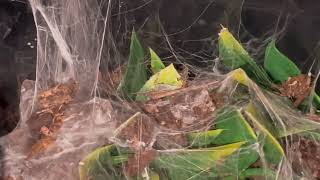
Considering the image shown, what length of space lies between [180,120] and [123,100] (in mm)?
100

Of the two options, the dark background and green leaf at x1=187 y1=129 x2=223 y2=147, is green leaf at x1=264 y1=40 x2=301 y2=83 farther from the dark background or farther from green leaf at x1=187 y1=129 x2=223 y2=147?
green leaf at x1=187 y1=129 x2=223 y2=147

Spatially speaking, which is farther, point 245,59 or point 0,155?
point 245,59

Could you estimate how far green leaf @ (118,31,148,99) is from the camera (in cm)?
96

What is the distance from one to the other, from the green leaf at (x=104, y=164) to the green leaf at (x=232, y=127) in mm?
149

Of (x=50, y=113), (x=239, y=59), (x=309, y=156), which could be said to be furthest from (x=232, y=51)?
(x=50, y=113)

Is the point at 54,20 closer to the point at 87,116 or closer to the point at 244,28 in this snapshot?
the point at 87,116

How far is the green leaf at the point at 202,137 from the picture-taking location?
2.67 feet

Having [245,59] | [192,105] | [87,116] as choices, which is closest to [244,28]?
[245,59]

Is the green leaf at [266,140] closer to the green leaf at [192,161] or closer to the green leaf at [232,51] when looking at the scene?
the green leaf at [192,161]

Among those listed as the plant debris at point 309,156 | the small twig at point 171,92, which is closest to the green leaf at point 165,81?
the small twig at point 171,92

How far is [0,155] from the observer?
2.78ft

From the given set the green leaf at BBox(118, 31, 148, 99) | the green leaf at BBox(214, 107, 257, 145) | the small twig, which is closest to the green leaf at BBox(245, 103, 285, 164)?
the green leaf at BBox(214, 107, 257, 145)

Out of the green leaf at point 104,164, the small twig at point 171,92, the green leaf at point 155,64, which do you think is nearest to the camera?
the green leaf at point 104,164

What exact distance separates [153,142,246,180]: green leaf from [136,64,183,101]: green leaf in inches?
6.5
